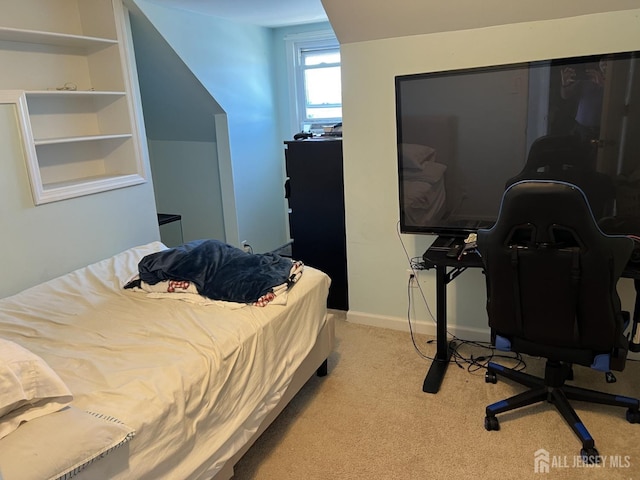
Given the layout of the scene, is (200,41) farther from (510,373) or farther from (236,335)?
(510,373)

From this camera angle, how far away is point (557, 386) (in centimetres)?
218

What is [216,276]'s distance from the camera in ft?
7.48

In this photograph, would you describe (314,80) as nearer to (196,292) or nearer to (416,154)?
(416,154)

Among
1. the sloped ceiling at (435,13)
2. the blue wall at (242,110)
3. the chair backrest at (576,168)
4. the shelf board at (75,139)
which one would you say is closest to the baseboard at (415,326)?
the chair backrest at (576,168)

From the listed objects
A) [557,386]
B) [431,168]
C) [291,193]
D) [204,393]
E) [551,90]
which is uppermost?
[551,90]

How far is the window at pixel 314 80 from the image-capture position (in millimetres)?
4508

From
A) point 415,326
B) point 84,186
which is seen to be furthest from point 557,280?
point 84,186

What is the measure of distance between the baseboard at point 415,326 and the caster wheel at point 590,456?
1.00 metres

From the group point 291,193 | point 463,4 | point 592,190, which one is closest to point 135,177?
point 291,193

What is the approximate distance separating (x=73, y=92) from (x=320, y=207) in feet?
5.51

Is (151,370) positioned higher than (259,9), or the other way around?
(259,9)

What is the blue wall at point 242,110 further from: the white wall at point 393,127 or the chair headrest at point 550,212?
the chair headrest at point 550,212

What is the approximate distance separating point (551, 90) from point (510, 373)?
1336mm

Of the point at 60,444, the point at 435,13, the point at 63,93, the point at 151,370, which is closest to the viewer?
the point at 60,444
